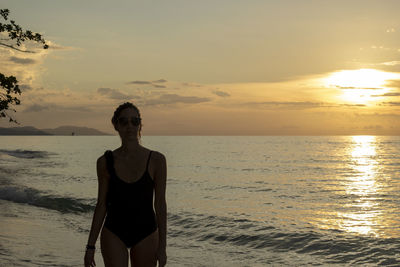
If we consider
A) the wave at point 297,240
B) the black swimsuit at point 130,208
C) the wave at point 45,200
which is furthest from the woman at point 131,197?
the wave at point 45,200

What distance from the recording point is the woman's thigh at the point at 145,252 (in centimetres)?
405

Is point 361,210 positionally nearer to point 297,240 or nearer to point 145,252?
point 297,240

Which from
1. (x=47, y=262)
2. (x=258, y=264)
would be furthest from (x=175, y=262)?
(x=47, y=262)

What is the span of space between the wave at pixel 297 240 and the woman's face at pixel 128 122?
10.3 meters

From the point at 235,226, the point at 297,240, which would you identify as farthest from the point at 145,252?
the point at 235,226

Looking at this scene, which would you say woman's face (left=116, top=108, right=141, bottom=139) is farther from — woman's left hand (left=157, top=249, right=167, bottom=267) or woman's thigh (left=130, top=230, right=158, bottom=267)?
woman's left hand (left=157, top=249, right=167, bottom=267)

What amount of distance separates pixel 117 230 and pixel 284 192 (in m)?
30.3

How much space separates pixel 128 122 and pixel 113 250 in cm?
117

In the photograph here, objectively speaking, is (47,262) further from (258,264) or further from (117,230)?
(117,230)

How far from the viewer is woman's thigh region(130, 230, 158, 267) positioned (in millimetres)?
4047

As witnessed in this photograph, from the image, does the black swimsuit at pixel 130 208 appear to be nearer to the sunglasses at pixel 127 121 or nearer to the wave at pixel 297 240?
the sunglasses at pixel 127 121

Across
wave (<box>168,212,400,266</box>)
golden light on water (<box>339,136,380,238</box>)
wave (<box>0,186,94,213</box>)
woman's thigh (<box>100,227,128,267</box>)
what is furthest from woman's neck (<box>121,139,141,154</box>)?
wave (<box>0,186,94,213</box>)

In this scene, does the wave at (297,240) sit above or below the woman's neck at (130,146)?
below

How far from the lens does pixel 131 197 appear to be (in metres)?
3.97
